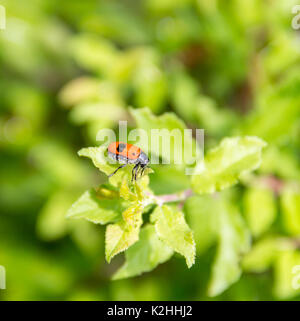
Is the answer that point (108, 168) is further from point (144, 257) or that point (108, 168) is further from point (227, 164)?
point (227, 164)

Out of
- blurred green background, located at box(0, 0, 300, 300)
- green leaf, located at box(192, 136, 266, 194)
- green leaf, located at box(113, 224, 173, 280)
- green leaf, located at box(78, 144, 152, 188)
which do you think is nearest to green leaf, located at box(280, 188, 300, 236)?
blurred green background, located at box(0, 0, 300, 300)

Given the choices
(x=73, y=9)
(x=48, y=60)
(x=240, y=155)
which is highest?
(x=73, y=9)

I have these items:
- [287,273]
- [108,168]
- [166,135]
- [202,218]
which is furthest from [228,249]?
[108,168]

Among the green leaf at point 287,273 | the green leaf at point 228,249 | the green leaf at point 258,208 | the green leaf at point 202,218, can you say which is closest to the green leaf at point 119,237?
the green leaf at point 228,249

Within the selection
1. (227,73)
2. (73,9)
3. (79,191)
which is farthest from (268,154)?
(73,9)
